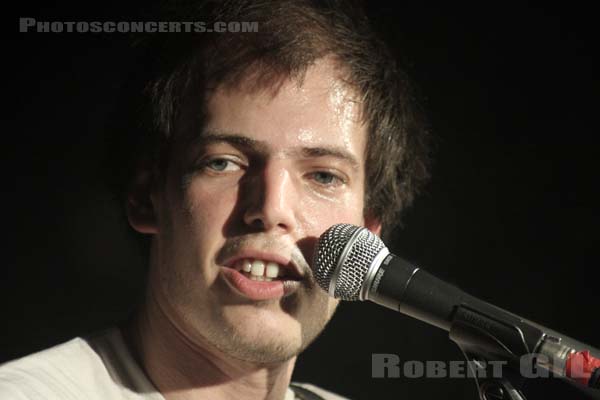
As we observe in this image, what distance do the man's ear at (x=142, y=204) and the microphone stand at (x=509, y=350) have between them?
115 centimetres

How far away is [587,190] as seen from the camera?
2.89m

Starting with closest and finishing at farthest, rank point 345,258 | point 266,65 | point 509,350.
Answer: point 509,350 < point 345,258 < point 266,65

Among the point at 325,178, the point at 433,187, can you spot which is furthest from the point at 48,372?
the point at 433,187

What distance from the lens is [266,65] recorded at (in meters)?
2.12

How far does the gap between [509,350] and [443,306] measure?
→ 0.16 meters

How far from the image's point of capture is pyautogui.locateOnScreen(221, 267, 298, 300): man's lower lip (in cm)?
192

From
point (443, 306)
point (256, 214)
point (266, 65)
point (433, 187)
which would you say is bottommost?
point (443, 306)

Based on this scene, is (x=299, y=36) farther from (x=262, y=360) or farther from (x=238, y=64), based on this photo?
(x=262, y=360)

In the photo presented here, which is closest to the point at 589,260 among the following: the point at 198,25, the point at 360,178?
the point at 360,178

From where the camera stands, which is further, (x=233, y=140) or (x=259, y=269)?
(x=233, y=140)

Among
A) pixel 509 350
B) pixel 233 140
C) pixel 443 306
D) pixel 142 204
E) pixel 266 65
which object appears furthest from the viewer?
pixel 142 204

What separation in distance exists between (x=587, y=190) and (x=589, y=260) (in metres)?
0.28

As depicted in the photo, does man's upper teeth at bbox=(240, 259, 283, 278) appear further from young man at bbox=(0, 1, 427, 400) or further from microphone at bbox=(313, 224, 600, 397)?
microphone at bbox=(313, 224, 600, 397)

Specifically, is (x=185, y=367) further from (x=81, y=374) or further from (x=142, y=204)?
(x=142, y=204)
